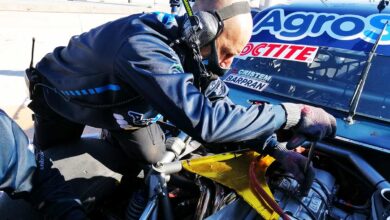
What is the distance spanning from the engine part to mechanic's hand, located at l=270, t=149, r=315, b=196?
0.14ft

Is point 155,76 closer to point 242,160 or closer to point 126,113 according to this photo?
point 126,113

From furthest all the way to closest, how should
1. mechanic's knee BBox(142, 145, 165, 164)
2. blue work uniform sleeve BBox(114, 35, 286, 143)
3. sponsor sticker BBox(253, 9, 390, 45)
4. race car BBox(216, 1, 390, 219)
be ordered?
sponsor sticker BBox(253, 9, 390, 45) → mechanic's knee BBox(142, 145, 165, 164) → race car BBox(216, 1, 390, 219) → blue work uniform sleeve BBox(114, 35, 286, 143)

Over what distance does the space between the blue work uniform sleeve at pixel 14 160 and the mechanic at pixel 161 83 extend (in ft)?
0.91

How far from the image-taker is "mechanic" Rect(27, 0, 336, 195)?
129 cm

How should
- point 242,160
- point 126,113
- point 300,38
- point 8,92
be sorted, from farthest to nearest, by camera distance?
1. point 8,92
2. point 300,38
3. point 242,160
4. point 126,113

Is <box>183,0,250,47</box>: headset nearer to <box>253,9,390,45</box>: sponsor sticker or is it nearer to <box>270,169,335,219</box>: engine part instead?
<box>270,169,335,219</box>: engine part

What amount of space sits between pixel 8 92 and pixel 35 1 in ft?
25.9

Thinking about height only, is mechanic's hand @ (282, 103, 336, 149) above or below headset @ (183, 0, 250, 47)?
below

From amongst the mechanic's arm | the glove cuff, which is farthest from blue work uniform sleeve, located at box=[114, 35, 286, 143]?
the glove cuff

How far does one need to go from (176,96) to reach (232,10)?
464 millimetres

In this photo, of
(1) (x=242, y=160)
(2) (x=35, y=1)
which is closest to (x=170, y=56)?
(1) (x=242, y=160)

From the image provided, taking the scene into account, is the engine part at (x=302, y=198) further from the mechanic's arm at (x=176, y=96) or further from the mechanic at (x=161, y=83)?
the mechanic's arm at (x=176, y=96)

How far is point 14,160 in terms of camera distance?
1.46 m

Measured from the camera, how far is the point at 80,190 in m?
1.78
